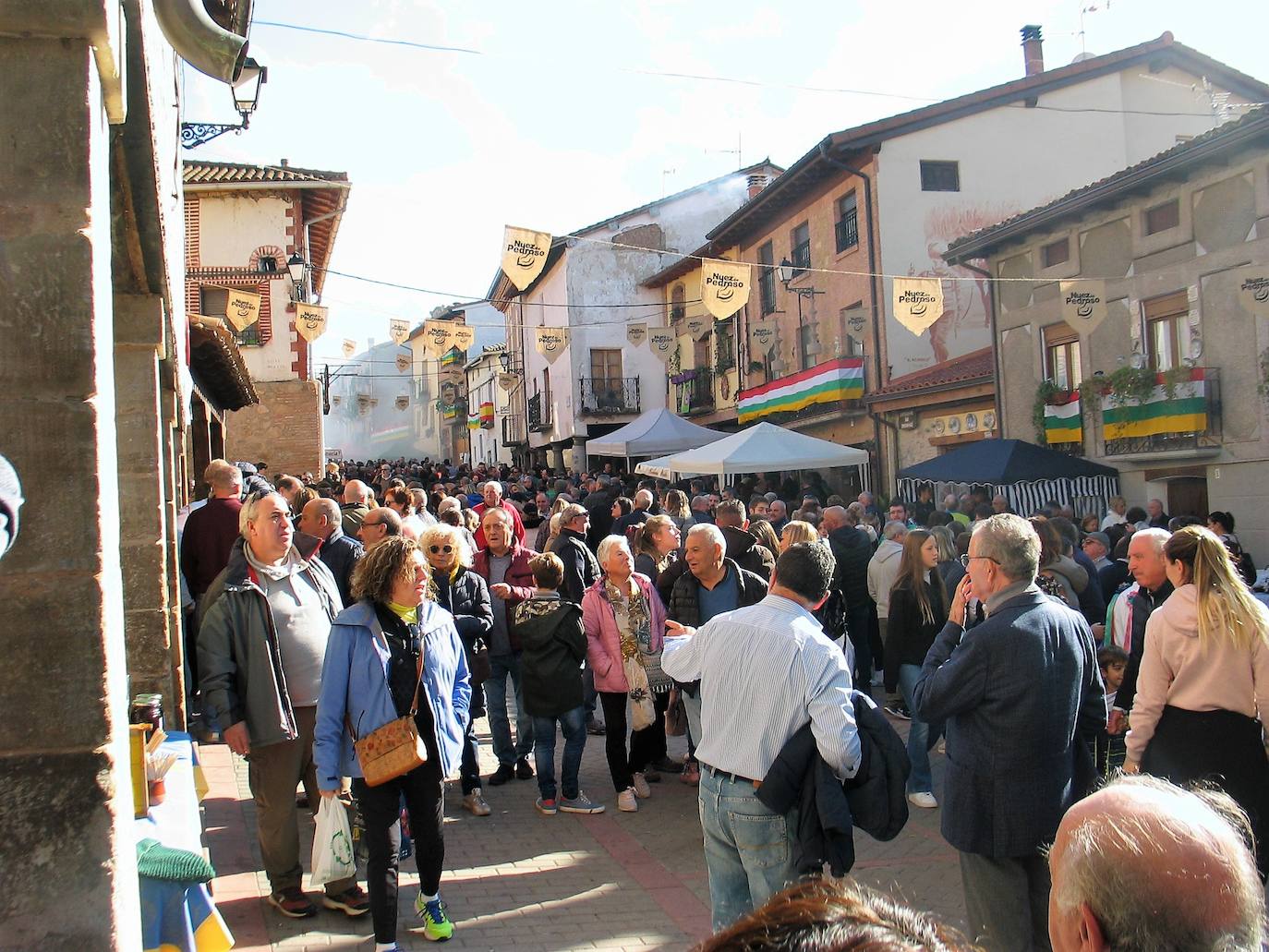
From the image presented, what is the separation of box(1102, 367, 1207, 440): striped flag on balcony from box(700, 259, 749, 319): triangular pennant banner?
5957 mm

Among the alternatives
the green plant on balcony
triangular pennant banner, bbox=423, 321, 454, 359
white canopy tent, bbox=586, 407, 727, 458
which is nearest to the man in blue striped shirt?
the green plant on balcony

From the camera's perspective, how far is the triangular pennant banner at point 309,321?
24.6 meters

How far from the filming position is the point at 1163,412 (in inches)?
596

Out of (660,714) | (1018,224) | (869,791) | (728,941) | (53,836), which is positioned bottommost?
(660,714)

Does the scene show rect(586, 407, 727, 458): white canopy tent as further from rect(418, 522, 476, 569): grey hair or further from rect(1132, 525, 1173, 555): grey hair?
rect(1132, 525, 1173, 555): grey hair

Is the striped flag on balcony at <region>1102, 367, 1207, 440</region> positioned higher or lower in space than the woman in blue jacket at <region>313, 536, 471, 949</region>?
higher

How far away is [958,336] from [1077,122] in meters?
5.02

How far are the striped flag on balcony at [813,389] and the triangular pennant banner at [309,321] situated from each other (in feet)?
34.1

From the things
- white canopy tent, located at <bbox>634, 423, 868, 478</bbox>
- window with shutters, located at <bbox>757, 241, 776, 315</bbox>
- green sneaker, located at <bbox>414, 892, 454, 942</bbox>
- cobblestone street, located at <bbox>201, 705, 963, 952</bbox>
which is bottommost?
cobblestone street, located at <bbox>201, 705, 963, 952</bbox>

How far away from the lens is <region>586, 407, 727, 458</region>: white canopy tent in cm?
2123

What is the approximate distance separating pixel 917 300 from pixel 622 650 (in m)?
11.2

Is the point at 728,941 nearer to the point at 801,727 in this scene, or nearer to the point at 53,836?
the point at 53,836

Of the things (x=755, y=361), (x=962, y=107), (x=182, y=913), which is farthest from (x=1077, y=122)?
(x=182, y=913)

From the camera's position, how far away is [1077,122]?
922 inches
